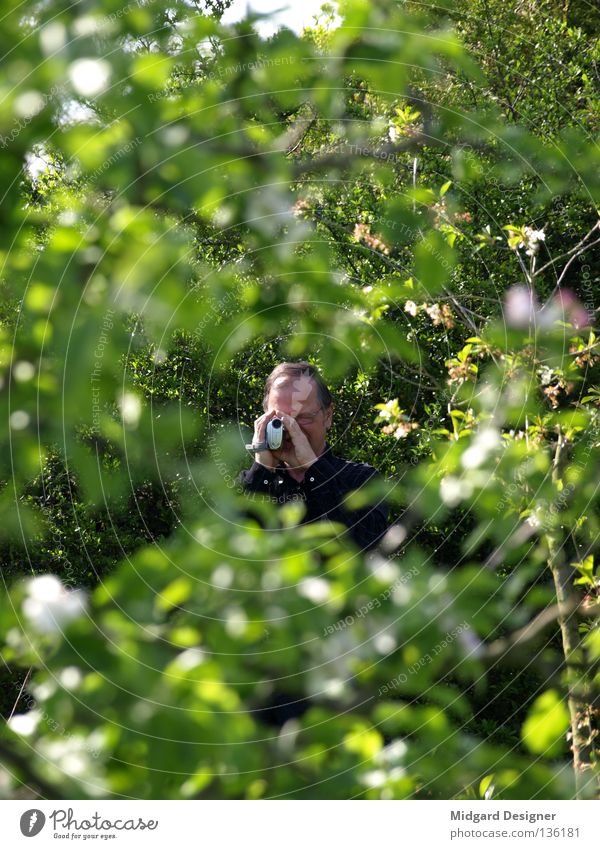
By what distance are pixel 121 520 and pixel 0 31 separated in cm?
187

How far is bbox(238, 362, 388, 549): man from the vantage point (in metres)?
1.64

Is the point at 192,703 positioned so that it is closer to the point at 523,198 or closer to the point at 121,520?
the point at 121,520

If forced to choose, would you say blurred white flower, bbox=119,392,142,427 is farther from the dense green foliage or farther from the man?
the man

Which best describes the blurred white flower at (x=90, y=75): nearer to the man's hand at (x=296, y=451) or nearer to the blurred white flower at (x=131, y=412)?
the blurred white flower at (x=131, y=412)

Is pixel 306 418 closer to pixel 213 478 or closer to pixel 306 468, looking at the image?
pixel 306 468

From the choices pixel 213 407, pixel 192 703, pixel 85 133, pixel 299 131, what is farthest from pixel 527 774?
pixel 213 407

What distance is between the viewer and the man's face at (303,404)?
5.74 feet

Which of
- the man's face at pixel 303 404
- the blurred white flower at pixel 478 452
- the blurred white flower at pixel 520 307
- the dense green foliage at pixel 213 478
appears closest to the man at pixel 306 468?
the man's face at pixel 303 404

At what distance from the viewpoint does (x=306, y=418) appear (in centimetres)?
177

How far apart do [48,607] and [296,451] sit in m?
0.99

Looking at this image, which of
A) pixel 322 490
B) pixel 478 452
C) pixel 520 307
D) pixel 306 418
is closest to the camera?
pixel 478 452

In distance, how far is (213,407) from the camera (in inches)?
91.7

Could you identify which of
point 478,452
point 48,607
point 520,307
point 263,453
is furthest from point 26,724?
point 520,307

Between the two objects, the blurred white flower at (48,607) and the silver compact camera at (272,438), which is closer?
the blurred white flower at (48,607)
